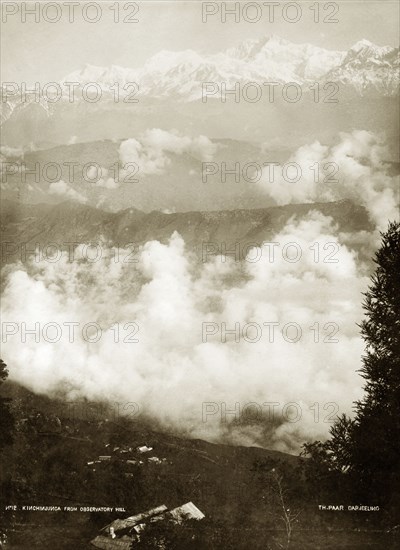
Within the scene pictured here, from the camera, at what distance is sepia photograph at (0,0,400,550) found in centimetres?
1745

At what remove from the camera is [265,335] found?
358ft

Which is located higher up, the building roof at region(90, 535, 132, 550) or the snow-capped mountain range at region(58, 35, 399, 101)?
the snow-capped mountain range at region(58, 35, 399, 101)

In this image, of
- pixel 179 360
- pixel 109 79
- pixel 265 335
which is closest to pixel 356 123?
pixel 109 79

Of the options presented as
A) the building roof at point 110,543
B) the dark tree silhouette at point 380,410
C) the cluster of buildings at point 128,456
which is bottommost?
the building roof at point 110,543

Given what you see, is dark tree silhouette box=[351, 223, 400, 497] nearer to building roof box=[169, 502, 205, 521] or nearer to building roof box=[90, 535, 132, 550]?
building roof box=[169, 502, 205, 521]

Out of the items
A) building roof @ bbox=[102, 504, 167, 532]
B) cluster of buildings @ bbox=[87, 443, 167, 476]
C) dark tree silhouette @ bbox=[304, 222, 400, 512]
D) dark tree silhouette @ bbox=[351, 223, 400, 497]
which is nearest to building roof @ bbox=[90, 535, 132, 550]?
building roof @ bbox=[102, 504, 167, 532]

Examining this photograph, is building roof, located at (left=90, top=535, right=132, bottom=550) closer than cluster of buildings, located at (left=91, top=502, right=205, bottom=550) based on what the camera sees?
Yes

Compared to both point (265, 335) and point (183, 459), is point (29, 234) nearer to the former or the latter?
point (265, 335)

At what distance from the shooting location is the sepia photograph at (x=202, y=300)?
17.5 meters

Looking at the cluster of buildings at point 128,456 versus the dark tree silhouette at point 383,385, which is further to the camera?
the cluster of buildings at point 128,456

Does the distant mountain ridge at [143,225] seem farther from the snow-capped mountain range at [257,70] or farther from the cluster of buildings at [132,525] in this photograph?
the cluster of buildings at [132,525]

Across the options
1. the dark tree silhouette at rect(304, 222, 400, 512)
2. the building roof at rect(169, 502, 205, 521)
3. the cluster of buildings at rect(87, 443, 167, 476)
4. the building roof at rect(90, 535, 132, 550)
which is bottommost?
the building roof at rect(90, 535, 132, 550)

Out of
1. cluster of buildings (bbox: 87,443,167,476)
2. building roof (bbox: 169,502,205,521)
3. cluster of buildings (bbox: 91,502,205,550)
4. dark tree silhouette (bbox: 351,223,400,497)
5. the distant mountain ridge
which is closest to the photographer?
dark tree silhouette (bbox: 351,223,400,497)

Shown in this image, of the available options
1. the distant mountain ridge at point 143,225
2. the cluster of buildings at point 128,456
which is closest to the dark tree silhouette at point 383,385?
the cluster of buildings at point 128,456
